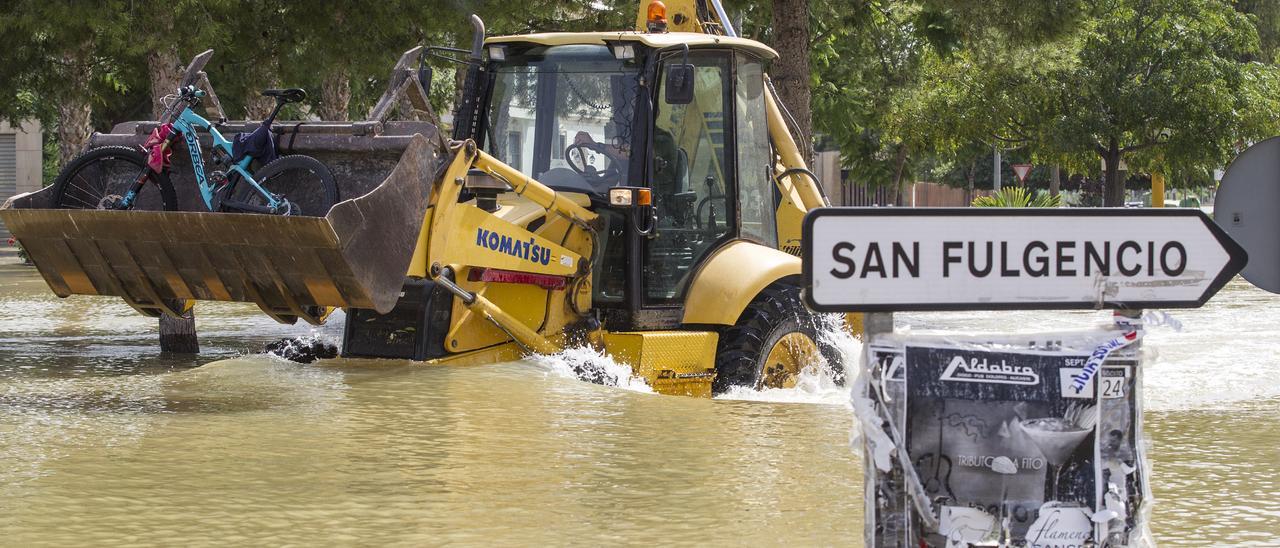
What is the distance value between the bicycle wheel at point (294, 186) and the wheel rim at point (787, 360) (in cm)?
309

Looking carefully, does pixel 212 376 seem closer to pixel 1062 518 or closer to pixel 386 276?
pixel 386 276

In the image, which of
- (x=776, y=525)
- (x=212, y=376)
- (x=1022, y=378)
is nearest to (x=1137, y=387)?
(x=1022, y=378)

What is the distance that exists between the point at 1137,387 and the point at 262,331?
1319cm

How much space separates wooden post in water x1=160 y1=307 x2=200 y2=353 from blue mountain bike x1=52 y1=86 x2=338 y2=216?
2947mm

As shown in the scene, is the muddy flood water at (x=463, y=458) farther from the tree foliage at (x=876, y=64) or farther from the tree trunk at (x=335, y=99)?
the tree trunk at (x=335, y=99)

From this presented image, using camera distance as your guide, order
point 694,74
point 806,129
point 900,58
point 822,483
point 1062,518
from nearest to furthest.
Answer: point 1062,518 < point 822,483 < point 694,74 < point 806,129 < point 900,58

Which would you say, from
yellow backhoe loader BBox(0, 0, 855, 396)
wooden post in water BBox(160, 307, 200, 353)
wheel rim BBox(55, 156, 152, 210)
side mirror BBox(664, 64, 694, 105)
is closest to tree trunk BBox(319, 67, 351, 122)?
wooden post in water BBox(160, 307, 200, 353)

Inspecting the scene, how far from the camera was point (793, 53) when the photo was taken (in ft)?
60.6

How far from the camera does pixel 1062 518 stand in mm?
4258

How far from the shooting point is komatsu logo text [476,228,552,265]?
389 inches

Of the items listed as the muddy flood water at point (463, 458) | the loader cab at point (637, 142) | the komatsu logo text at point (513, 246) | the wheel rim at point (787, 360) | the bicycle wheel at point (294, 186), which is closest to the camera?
the muddy flood water at point (463, 458)

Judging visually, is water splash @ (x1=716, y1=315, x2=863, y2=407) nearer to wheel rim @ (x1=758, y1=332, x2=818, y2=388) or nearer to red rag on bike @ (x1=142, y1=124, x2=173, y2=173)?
wheel rim @ (x1=758, y1=332, x2=818, y2=388)

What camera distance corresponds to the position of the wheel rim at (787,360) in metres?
10.9

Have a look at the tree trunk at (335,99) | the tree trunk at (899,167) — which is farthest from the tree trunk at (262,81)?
the tree trunk at (899,167)
